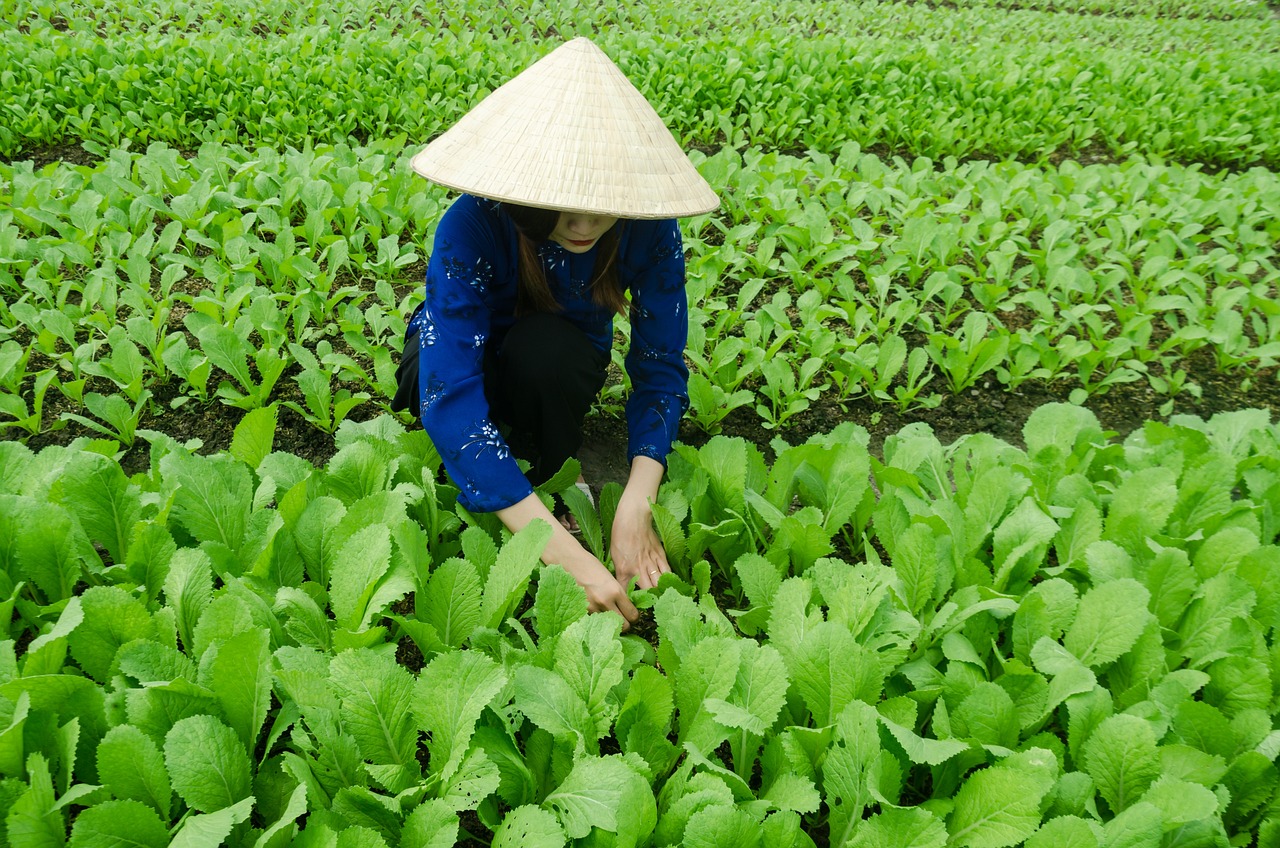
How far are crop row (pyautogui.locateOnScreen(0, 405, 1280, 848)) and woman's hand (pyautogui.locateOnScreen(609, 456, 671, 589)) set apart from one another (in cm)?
5

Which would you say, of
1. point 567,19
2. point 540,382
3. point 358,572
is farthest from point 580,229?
point 567,19

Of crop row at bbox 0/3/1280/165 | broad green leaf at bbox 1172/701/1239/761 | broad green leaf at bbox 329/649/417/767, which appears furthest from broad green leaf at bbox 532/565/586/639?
crop row at bbox 0/3/1280/165

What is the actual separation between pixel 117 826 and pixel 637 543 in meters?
1.01

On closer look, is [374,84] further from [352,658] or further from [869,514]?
[352,658]

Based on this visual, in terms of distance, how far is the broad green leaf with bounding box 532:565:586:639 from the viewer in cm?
141

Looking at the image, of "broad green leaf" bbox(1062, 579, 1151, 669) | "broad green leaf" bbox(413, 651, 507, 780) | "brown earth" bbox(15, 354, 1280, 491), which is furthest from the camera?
"brown earth" bbox(15, 354, 1280, 491)

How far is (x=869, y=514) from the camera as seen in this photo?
193cm

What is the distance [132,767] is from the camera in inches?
42.4

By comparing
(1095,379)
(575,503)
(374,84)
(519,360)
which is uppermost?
(374,84)

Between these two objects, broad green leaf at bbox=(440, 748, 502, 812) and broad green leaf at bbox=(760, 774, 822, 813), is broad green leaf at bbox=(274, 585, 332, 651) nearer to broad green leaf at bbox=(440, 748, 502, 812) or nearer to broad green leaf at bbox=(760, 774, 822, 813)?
broad green leaf at bbox=(440, 748, 502, 812)

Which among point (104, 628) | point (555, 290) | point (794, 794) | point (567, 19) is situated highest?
point (567, 19)

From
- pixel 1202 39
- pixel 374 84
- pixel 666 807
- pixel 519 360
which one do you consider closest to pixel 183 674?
pixel 666 807

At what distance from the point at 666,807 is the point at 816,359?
5.74 feet

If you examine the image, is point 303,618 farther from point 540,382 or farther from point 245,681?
point 540,382
